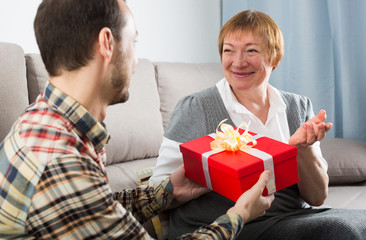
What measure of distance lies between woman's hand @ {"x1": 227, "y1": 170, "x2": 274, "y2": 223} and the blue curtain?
1.24m

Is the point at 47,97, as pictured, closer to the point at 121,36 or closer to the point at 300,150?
the point at 121,36

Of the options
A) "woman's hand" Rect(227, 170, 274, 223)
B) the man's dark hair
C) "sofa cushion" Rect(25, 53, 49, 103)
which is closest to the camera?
the man's dark hair

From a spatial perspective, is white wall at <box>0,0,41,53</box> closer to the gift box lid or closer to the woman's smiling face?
the woman's smiling face

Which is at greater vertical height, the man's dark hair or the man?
the man's dark hair

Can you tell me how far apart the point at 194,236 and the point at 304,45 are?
1558mm

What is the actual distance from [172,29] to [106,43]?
5.33ft

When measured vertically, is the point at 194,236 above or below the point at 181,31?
below

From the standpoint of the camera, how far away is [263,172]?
3.18 feet

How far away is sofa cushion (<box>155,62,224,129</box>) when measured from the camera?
197 centimetres

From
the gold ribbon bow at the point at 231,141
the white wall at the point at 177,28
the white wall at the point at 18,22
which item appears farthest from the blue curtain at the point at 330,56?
the white wall at the point at 18,22

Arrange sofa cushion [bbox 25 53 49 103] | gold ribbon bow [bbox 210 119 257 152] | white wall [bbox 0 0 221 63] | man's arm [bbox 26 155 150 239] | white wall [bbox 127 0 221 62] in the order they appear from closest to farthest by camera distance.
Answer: man's arm [bbox 26 155 150 239], gold ribbon bow [bbox 210 119 257 152], sofa cushion [bbox 25 53 49 103], white wall [bbox 0 0 221 63], white wall [bbox 127 0 221 62]

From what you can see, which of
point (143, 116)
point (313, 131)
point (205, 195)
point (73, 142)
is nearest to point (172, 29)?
point (143, 116)

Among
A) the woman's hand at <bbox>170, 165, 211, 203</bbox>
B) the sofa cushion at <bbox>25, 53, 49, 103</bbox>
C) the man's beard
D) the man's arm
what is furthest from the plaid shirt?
the sofa cushion at <bbox>25, 53, 49, 103</bbox>

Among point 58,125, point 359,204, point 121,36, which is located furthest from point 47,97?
point 359,204
